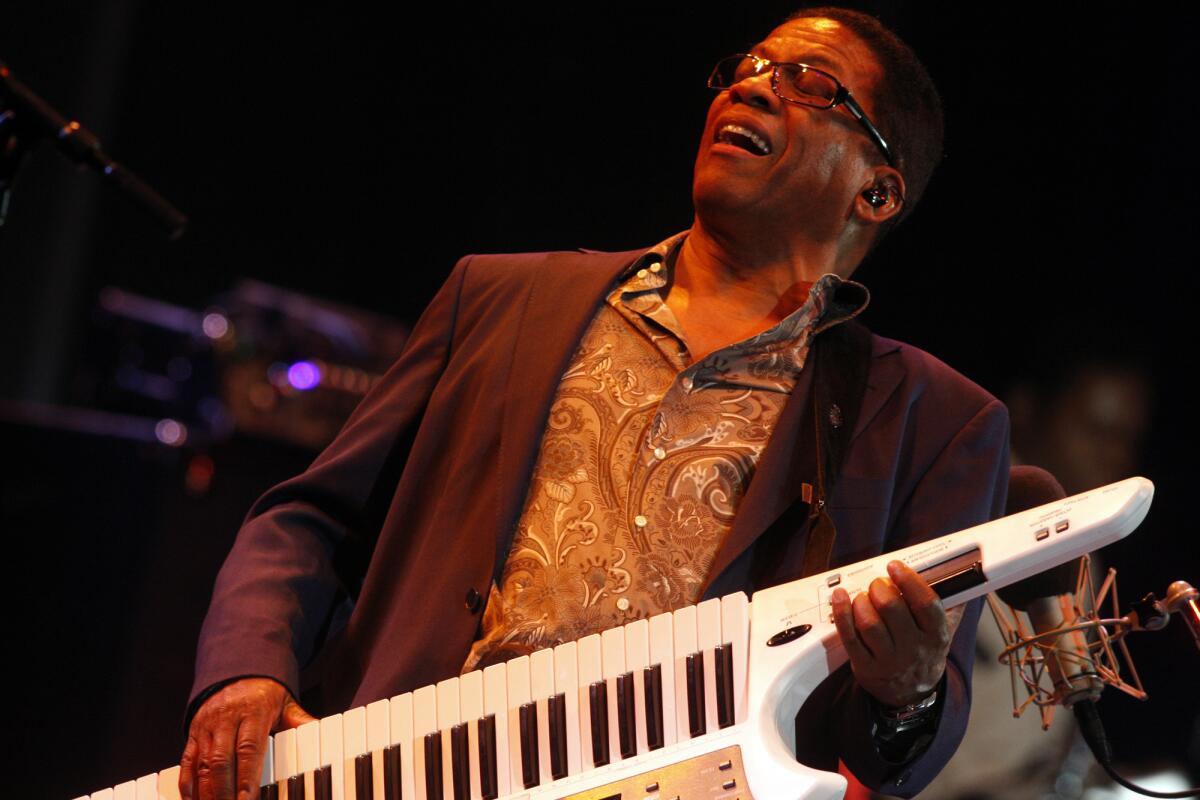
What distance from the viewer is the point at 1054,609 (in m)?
2.60

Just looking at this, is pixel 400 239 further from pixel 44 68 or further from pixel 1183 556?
pixel 1183 556

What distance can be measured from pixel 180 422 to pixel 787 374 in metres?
3.47

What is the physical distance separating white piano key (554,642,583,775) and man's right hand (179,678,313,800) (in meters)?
0.38

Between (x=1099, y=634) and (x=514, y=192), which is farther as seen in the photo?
(x=514, y=192)

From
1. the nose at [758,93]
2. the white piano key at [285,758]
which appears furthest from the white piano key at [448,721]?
the nose at [758,93]

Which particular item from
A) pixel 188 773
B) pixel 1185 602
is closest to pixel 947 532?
pixel 1185 602

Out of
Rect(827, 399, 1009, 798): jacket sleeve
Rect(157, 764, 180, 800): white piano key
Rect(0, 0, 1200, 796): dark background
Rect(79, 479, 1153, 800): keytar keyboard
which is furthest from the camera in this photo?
Rect(0, 0, 1200, 796): dark background

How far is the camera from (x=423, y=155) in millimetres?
5316

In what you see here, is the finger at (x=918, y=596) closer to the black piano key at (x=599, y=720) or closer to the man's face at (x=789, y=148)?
the black piano key at (x=599, y=720)

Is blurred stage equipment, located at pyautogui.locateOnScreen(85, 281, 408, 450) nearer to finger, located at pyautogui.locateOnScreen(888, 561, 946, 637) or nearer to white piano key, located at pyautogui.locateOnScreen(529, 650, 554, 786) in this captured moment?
white piano key, located at pyautogui.locateOnScreen(529, 650, 554, 786)

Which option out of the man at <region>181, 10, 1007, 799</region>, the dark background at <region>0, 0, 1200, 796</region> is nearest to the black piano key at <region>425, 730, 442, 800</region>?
the man at <region>181, 10, 1007, 799</region>

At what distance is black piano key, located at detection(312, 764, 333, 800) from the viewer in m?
1.78

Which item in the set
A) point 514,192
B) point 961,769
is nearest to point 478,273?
point 961,769

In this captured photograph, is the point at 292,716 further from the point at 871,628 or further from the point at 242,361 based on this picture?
the point at 242,361
